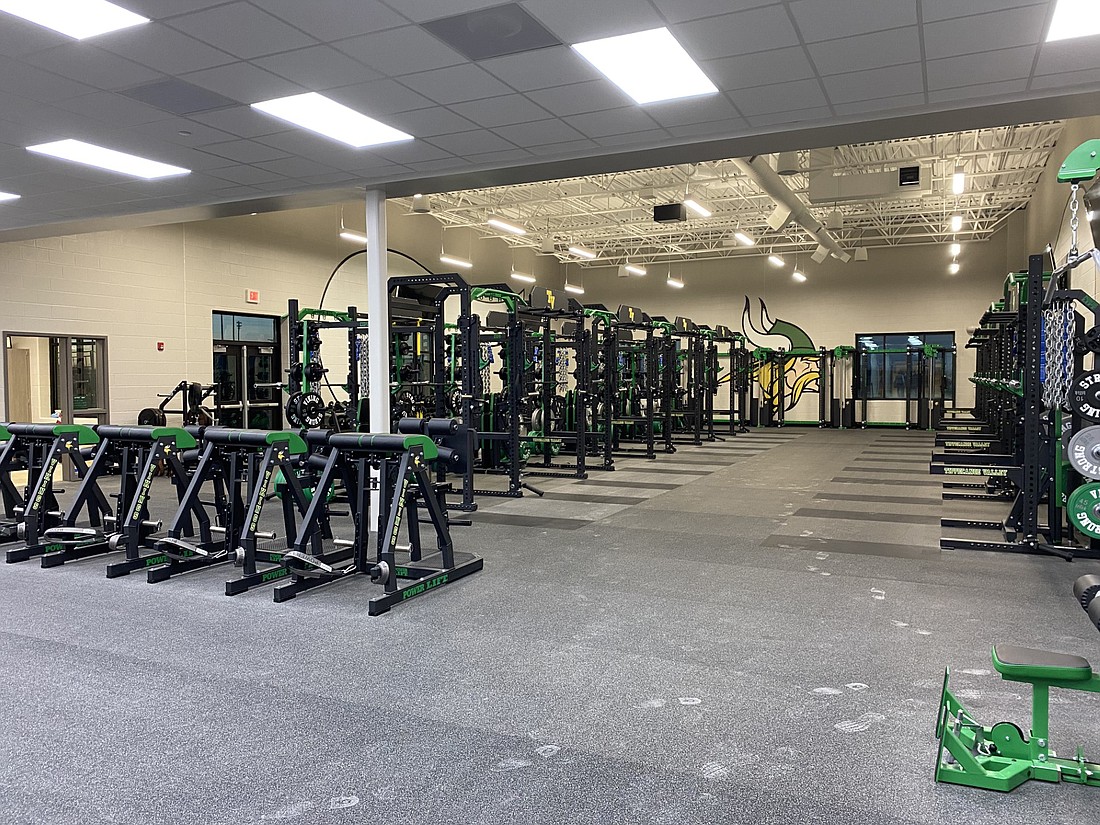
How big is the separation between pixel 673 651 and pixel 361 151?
438 cm

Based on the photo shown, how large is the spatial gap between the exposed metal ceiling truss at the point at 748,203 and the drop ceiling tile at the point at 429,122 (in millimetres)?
4667

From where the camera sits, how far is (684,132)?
18.3 feet

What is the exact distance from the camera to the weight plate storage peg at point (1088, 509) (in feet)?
11.8

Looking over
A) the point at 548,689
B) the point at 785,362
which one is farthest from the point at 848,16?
the point at 785,362

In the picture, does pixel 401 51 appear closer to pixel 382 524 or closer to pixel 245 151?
pixel 245 151

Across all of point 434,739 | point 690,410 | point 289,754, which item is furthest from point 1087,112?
point 690,410

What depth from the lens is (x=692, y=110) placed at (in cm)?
509

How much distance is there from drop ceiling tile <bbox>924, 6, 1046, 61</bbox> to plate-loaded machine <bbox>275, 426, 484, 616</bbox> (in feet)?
11.6

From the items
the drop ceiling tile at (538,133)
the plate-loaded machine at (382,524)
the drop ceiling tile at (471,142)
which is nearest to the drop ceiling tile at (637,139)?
the drop ceiling tile at (538,133)

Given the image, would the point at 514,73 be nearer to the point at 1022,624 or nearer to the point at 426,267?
the point at 1022,624

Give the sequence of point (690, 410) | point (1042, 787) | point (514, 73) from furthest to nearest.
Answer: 1. point (690, 410)
2. point (514, 73)
3. point (1042, 787)

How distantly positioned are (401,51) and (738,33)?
1764 mm

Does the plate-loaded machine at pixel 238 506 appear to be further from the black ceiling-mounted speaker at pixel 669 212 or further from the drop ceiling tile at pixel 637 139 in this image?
the black ceiling-mounted speaker at pixel 669 212

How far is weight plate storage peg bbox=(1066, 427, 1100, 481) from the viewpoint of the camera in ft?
11.8
